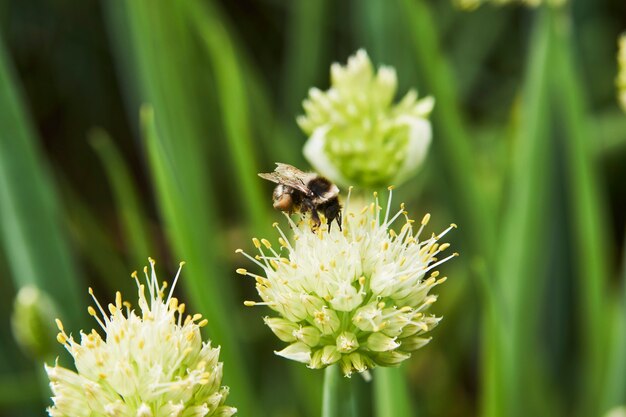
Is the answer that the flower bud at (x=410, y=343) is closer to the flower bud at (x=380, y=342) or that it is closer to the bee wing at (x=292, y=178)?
the flower bud at (x=380, y=342)

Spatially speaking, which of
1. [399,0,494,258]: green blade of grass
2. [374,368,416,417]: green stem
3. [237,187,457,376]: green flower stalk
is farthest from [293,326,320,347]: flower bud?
[399,0,494,258]: green blade of grass

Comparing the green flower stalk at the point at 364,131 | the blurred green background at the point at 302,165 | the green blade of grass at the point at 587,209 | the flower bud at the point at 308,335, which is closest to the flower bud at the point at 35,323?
the blurred green background at the point at 302,165

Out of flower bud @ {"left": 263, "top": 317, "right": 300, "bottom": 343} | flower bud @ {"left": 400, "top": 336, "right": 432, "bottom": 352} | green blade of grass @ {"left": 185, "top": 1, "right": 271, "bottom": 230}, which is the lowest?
flower bud @ {"left": 400, "top": 336, "right": 432, "bottom": 352}

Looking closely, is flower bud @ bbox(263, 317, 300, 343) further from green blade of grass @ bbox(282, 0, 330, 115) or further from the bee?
green blade of grass @ bbox(282, 0, 330, 115)

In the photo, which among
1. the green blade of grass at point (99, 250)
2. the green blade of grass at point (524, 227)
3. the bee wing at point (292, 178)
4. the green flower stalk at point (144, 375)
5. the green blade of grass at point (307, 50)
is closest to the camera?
the green flower stalk at point (144, 375)

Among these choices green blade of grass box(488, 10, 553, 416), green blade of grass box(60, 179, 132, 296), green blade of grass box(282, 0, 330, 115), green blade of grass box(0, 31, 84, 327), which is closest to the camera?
green blade of grass box(0, 31, 84, 327)

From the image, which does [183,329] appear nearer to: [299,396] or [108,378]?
[108,378]
